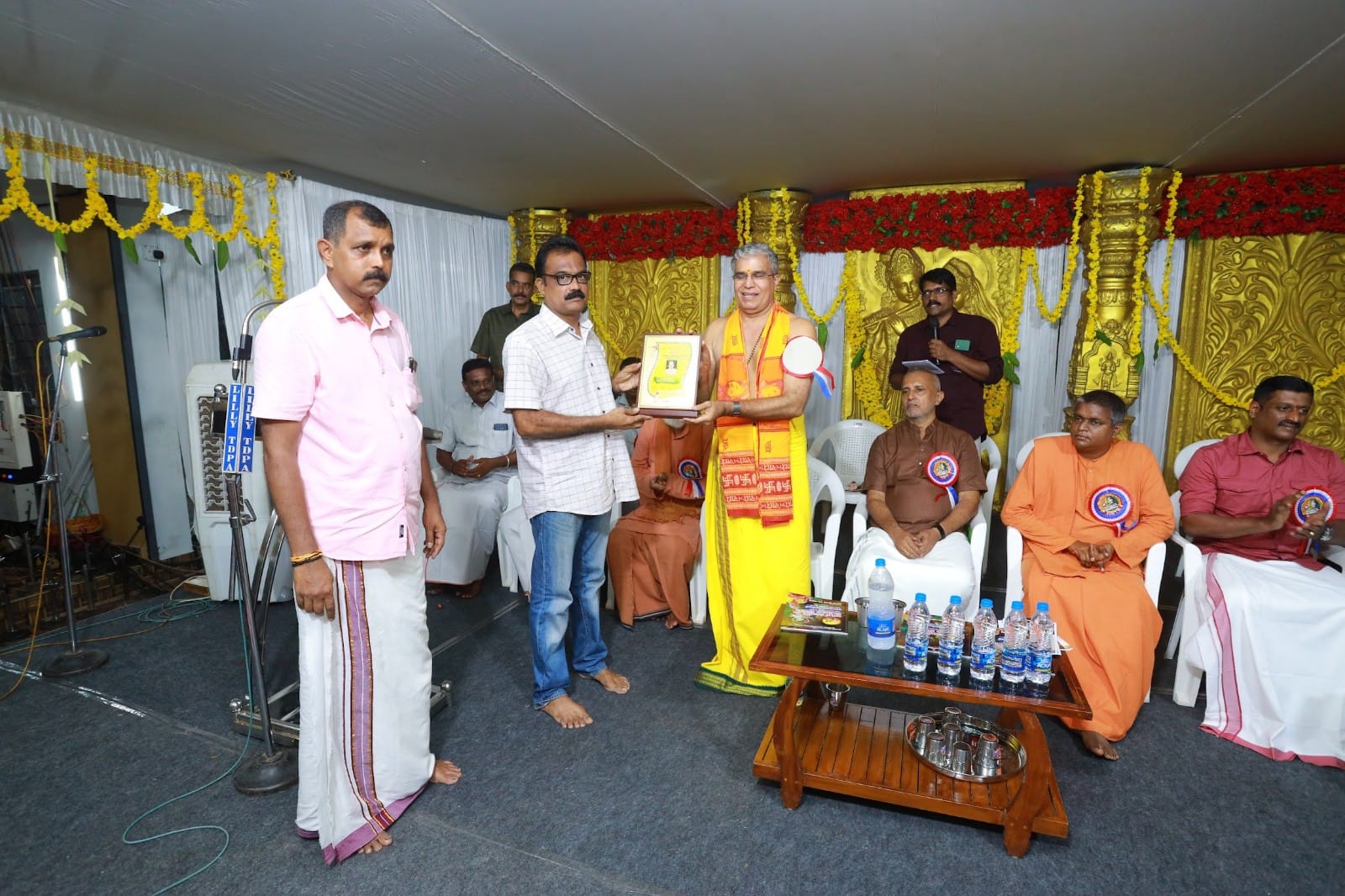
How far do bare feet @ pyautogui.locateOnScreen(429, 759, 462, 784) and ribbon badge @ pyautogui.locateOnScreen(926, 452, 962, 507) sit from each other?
2381 millimetres

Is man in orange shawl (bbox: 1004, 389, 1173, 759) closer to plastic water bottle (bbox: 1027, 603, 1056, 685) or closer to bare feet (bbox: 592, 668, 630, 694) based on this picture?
plastic water bottle (bbox: 1027, 603, 1056, 685)

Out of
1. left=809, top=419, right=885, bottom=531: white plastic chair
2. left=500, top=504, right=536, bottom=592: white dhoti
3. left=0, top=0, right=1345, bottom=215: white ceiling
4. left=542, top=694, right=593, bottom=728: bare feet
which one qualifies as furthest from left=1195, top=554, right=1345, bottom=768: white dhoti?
left=500, top=504, right=536, bottom=592: white dhoti

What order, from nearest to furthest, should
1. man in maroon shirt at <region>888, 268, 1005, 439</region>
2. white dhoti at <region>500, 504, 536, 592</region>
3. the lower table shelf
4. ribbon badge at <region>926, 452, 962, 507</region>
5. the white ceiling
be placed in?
the lower table shelf, the white ceiling, ribbon badge at <region>926, 452, 962, 507</region>, white dhoti at <region>500, 504, 536, 592</region>, man in maroon shirt at <region>888, 268, 1005, 439</region>

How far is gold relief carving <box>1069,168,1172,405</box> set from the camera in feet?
15.5

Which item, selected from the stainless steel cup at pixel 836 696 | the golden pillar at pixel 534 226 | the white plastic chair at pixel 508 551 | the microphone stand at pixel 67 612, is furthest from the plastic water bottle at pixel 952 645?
the golden pillar at pixel 534 226

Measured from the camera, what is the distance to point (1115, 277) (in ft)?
15.9

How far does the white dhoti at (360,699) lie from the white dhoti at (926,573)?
1763 millimetres

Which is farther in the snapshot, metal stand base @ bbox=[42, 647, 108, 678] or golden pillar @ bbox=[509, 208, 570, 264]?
golden pillar @ bbox=[509, 208, 570, 264]

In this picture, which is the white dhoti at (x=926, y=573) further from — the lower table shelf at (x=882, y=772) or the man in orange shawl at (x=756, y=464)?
the lower table shelf at (x=882, y=772)

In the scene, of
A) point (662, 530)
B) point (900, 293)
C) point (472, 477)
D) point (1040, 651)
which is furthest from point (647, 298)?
point (1040, 651)

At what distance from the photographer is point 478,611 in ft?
13.4

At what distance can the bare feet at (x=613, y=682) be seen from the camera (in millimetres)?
3115

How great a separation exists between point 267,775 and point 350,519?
44.5 inches

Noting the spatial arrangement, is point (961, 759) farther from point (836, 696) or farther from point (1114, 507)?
point (1114, 507)
